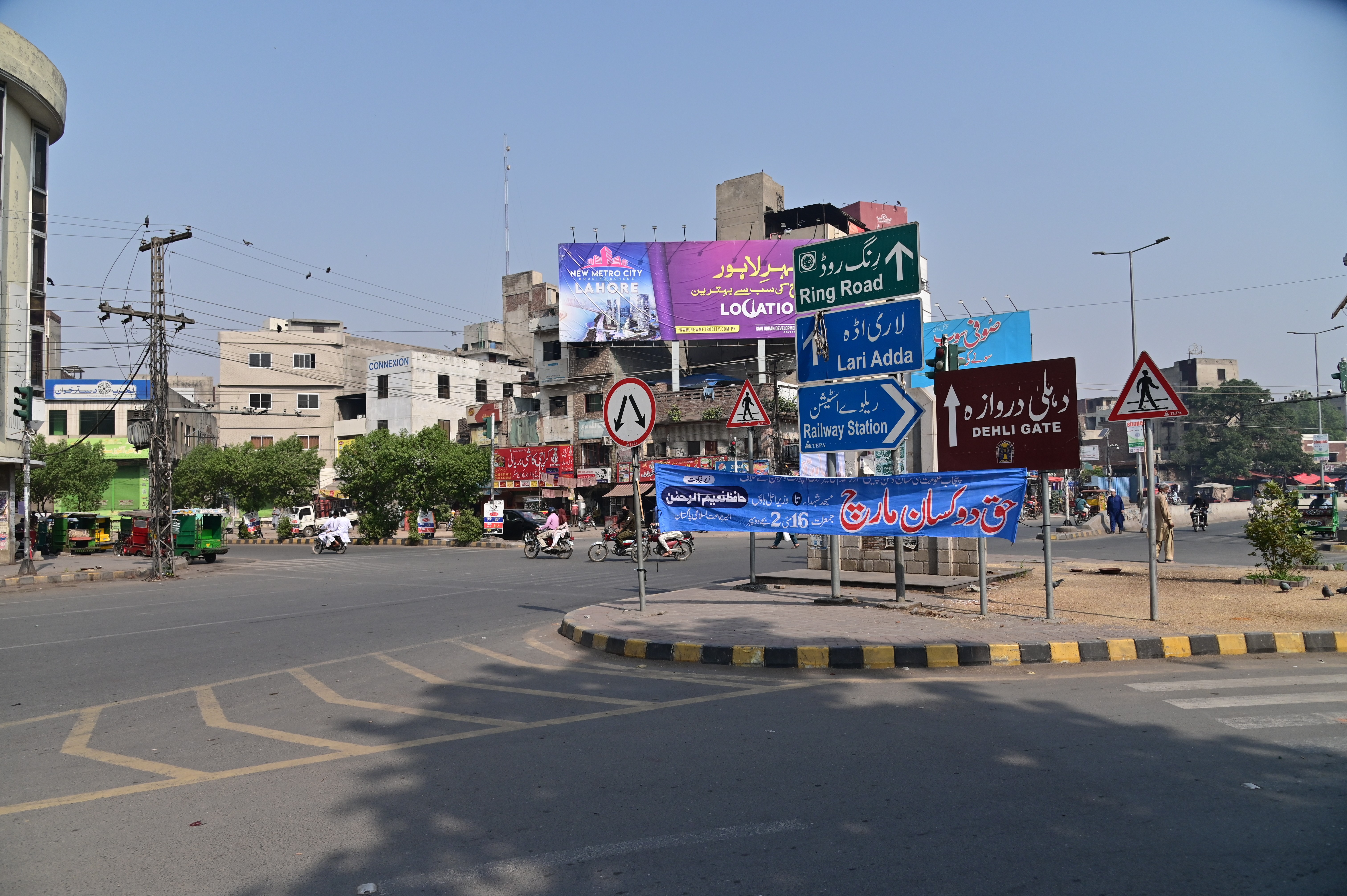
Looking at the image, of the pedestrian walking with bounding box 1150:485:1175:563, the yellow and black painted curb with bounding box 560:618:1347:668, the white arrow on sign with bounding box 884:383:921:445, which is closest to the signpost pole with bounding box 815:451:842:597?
the white arrow on sign with bounding box 884:383:921:445

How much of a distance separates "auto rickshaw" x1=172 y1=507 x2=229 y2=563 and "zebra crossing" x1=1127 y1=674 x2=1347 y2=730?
2945cm

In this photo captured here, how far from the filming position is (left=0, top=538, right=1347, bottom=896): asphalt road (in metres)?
3.58

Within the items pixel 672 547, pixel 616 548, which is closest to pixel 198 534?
pixel 616 548

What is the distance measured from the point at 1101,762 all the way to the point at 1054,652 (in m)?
3.36

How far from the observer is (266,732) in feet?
19.9

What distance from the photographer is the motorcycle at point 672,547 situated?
2280cm

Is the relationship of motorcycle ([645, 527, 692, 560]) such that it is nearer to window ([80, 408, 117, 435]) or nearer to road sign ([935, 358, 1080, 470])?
road sign ([935, 358, 1080, 470])

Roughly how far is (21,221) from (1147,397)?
3415 centimetres

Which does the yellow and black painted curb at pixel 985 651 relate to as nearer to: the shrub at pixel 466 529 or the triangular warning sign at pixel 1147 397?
the triangular warning sign at pixel 1147 397

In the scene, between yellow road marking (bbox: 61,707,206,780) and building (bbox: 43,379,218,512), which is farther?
building (bbox: 43,379,218,512)

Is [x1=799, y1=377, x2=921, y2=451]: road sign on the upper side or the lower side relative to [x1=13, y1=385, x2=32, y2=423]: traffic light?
lower

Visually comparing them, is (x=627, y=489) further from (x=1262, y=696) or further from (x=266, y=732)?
(x=1262, y=696)

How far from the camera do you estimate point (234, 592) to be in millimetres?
17703

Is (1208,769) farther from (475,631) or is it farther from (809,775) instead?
(475,631)
